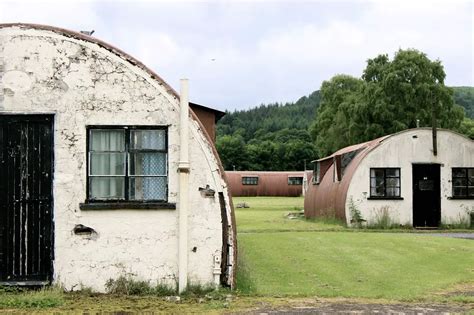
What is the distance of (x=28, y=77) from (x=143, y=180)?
2.55m

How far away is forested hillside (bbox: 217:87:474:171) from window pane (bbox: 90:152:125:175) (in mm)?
68023

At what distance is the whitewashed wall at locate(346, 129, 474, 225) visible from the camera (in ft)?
81.0

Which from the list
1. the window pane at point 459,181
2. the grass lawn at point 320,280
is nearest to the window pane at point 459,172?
the window pane at point 459,181

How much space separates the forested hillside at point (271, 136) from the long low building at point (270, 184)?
57.8 ft

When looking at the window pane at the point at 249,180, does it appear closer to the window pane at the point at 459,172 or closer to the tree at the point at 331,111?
the tree at the point at 331,111

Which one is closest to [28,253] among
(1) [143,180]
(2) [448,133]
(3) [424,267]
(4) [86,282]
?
(4) [86,282]

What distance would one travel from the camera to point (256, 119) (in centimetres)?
15388

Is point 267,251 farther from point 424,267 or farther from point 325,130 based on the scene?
point 325,130

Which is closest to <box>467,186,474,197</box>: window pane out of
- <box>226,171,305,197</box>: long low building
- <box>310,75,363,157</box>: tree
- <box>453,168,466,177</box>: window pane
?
<box>453,168,466,177</box>: window pane

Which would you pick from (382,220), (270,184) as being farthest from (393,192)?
(270,184)

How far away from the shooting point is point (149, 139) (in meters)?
10.9

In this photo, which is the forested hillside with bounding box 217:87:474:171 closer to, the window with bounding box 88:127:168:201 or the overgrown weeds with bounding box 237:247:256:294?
the overgrown weeds with bounding box 237:247:256:294

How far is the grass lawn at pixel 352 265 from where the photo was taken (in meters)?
11.2

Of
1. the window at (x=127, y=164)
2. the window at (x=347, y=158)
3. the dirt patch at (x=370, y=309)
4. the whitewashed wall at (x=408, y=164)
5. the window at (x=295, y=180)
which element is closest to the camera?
the dirt patch at (x=370, y=309)
